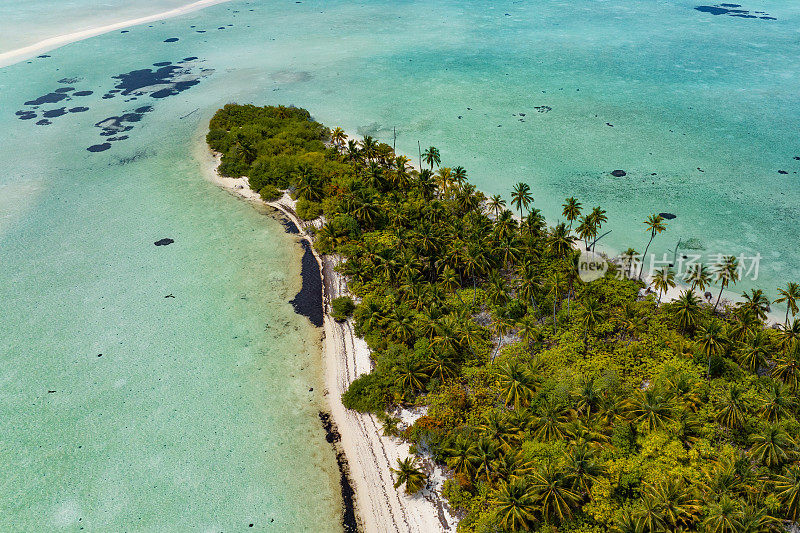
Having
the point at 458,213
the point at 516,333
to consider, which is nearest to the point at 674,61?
the point at 458,213

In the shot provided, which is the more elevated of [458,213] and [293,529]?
[458,213]

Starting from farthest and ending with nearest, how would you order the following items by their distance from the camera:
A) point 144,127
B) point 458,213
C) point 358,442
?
1. point 144,127
2. point 458,213
3. point 358,442

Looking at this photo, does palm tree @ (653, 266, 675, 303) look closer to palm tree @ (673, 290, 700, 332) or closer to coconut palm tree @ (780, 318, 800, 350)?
Answer: palm tree @ (673, 290, 700, 332)

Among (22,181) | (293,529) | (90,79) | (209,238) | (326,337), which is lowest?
(293,529)

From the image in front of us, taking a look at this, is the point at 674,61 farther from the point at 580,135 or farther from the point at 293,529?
the point at 293,529

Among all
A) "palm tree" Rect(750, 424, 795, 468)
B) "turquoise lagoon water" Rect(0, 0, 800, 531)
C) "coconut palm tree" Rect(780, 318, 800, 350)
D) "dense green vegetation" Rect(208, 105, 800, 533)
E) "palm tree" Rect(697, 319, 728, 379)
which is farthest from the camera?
"palm tree" Rect(697, 319, 728, 379)

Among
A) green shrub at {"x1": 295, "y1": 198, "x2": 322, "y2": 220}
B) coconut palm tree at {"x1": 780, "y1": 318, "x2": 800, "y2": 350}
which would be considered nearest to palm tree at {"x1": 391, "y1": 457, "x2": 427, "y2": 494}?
coconut palm tree at {"x1": 780, "y1": 318, "x2": 800, "y2": 350}

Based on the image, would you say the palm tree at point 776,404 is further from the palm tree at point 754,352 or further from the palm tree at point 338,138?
the palm tree at point 338,138

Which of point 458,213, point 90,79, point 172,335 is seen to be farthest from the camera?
point 90,79

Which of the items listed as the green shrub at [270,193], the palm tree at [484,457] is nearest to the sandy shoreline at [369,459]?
the palm tree at [484,457]
